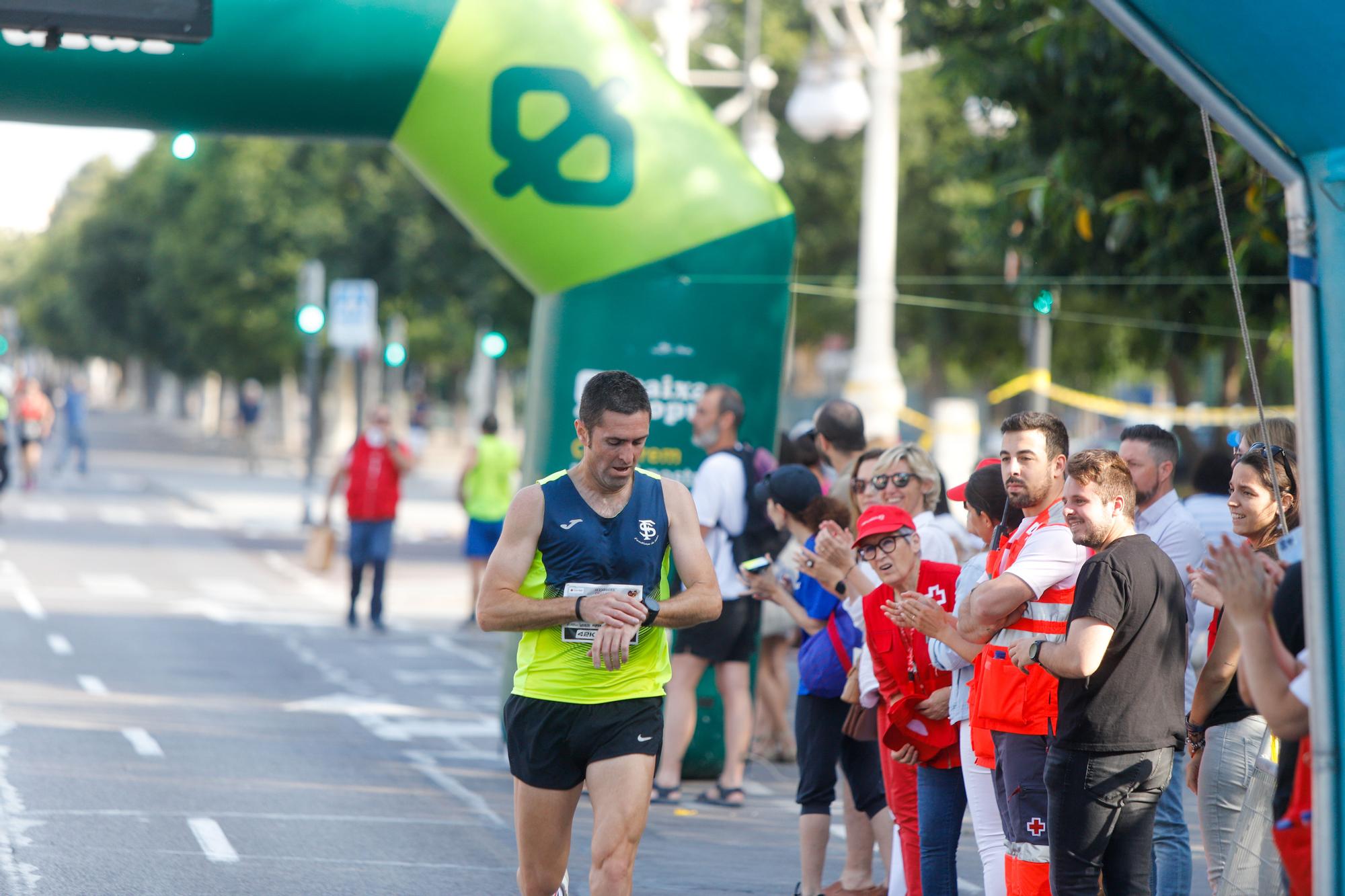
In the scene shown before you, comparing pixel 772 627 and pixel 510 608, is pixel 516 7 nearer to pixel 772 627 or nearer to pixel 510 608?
pixel 772 627

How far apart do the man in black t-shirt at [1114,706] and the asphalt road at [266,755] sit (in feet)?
7.68

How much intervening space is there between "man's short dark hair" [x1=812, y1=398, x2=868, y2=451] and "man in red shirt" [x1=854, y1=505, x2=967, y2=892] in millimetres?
2074

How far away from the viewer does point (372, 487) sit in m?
15.5

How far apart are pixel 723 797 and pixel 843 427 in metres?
2.07

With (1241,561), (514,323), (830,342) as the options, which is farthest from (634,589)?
(830,342)

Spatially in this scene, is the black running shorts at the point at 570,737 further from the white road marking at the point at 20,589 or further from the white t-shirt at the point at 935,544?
the white road marking at the point at 20,589

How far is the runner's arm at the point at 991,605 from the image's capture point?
536 centimetres

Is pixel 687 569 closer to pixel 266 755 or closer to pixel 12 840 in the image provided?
pixel 12 840

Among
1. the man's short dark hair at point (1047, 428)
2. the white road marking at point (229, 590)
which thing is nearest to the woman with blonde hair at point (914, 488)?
the man's short dark hair at point (1047, 428)

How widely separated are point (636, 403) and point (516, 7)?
4.35m

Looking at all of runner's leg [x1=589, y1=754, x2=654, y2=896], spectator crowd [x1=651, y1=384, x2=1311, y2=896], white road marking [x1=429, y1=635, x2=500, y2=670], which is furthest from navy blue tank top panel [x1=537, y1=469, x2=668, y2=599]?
white road marking [x1=429, y1=635, x2=500, y2=670]

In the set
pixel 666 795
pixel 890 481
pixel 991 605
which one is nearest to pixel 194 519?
pixel 666 795

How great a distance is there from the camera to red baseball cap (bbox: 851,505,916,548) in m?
6.10

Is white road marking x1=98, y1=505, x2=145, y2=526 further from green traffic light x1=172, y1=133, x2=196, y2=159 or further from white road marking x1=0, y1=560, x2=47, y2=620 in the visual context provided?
green traffic light x1=172, y1=133, x2=196, y2=159
